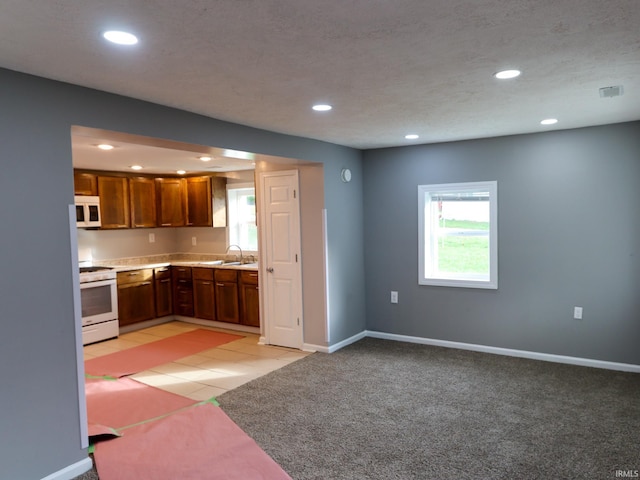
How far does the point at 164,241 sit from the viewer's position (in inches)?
300

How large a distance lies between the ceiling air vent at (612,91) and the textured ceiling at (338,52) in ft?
0.21

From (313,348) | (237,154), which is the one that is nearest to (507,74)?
(237,154)

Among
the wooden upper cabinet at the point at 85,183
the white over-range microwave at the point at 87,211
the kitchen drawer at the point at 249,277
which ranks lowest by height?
the kitchen drawer at the point at 249,277

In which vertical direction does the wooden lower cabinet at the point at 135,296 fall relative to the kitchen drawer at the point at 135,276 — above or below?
below

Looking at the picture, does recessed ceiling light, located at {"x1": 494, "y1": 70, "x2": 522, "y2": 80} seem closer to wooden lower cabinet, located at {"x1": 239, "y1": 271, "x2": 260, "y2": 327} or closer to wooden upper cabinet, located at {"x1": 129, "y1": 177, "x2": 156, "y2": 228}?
wooden lower cabinet, located at {"x1": 239, "y1": 271, "x2": 260, "y2": 327}

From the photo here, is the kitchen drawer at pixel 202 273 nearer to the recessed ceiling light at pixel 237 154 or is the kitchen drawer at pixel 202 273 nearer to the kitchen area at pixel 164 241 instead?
the kitchen area at pixel 164 241

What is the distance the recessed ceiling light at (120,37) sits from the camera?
1.94m

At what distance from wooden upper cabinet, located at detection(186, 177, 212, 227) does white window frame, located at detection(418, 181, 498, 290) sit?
3300 mm

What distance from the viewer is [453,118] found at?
3.87 m

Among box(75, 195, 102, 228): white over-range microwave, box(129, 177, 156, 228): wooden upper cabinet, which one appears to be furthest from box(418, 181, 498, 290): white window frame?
box(75, 195, 102, 228): white over-range microwave

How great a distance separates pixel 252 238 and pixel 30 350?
4726 mm

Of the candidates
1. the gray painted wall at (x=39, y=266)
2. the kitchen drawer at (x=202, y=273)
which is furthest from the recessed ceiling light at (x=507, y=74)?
the kitchen drawer at (x=202, y=273)

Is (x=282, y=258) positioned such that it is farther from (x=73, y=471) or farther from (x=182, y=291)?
(x=73, y=471)

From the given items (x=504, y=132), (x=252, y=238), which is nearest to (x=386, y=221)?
(x=504, y=132)
